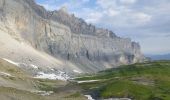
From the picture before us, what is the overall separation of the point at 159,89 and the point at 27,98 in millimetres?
67443

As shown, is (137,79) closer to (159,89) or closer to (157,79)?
(157,79)

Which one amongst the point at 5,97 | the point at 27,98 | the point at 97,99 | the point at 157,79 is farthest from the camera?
the point at 157,79

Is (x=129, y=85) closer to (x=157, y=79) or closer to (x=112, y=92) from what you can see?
(x=112, y=92)

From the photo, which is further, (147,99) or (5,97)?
(147,99)

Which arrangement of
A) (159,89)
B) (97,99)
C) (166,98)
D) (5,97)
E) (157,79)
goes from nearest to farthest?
(5,97), (166,98), (97,99), (159,89), (157,79)

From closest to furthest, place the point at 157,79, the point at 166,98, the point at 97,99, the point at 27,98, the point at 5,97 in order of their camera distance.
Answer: the point at 5,97, the point at 27,98, the point at 166,98, the point at 97,99, the point at 157,79

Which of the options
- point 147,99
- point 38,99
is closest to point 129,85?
point 147,99

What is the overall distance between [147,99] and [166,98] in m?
7.02

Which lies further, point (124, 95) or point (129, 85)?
point (129, 85)

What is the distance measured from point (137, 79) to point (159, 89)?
31914mm

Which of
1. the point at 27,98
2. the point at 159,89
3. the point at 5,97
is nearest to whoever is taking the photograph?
the point at 5,97

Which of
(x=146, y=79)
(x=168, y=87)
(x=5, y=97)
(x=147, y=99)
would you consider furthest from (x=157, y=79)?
(x=5, y=97)

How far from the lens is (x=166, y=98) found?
129125mm

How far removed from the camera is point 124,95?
492ft
